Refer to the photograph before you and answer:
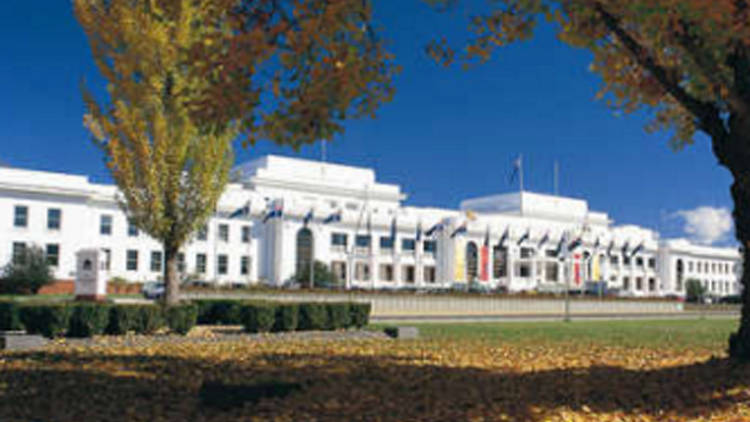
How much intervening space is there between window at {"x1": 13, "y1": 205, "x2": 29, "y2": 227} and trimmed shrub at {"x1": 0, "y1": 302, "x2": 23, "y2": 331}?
46.5 m

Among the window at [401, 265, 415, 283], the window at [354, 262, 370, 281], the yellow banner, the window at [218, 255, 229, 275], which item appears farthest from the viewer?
the window at [401, 265, 415, 283]

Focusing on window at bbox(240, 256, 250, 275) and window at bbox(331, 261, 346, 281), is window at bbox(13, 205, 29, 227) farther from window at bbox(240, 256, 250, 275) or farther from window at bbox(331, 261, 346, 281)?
window at bbox(331, 261, 346, 281)

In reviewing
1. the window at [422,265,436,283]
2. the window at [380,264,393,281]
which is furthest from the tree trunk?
the window at [422,265,436,283]

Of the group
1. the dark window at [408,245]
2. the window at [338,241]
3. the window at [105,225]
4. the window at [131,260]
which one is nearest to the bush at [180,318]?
the window at [131,260]

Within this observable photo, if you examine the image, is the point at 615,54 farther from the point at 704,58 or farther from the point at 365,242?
the point at 365,242

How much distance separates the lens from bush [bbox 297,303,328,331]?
20.9 meters

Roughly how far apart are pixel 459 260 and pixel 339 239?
42.4ft

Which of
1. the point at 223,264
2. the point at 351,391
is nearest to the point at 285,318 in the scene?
the point at 351,391

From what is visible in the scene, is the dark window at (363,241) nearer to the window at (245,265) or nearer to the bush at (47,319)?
the window at (245,265)

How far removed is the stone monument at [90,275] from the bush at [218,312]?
34.4 ft

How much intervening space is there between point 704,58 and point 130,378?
8637mm

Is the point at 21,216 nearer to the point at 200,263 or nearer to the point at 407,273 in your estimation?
the point at 200,263

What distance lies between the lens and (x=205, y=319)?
75.5 ft

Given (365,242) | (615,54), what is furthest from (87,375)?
(365,242)
